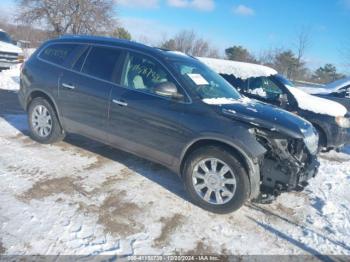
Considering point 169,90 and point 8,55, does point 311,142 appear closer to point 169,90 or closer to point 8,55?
point 169,90

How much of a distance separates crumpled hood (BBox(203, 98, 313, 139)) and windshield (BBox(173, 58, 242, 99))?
1.06 ft

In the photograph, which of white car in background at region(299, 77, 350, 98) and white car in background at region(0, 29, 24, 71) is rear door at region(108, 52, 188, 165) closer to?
white car in background at region(299, 77, 350, 98)

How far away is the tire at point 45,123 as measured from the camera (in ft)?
17.5

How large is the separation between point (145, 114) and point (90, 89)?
106 centimetres

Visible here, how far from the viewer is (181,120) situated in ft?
13.1

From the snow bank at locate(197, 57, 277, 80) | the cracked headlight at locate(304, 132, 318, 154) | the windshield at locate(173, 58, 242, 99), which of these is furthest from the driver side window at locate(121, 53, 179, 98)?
the snow bank at locate(197, 57, 277, 80)

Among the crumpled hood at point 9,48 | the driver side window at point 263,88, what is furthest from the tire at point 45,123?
the crumpled hood at point 9,48

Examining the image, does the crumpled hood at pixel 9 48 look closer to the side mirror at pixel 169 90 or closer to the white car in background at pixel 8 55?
the white car in background at pixel 8 55

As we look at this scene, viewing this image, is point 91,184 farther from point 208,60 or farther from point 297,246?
point 208,60

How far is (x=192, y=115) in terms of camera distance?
3.94 metres

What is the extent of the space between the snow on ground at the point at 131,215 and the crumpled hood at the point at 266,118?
3.65ft

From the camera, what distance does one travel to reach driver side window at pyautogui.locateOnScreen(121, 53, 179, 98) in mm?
4254

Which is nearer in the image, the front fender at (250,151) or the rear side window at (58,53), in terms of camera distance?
the front fender at (250,151)

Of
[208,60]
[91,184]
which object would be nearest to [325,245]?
[91,184]
